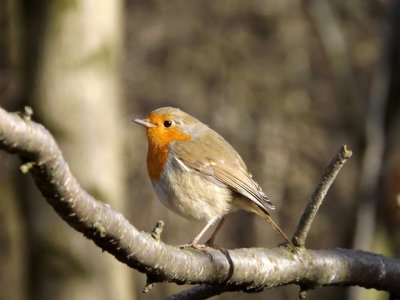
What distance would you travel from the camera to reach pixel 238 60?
41.8 ft

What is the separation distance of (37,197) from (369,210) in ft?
9.22

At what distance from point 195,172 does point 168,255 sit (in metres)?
1.60

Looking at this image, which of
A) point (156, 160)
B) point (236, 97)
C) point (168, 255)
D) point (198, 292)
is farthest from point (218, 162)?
point (236, 97)

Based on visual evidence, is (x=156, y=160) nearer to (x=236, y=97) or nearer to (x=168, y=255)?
(x=168, y=255)

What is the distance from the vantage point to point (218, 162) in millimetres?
4230

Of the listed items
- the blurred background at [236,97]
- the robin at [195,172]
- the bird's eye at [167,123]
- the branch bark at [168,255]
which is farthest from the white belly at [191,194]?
the blurred background at [236,97]

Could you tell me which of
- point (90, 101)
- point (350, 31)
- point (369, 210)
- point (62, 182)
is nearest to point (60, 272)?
point (90, 101)

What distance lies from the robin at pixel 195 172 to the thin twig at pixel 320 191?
711 mm

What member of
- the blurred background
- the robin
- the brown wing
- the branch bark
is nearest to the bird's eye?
the robin

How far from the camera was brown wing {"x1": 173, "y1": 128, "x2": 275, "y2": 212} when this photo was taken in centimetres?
413

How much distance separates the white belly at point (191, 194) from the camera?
4113 mm

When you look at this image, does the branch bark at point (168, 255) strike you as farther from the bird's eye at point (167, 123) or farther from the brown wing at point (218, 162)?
the bird's eye at point (167, 123)

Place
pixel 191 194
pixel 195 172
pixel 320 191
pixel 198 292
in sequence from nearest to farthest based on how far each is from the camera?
pixel 320 191
pixel 198 292
pixel 191 194
pixel 195 172

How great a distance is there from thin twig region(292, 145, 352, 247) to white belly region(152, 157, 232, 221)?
0.90 metres
